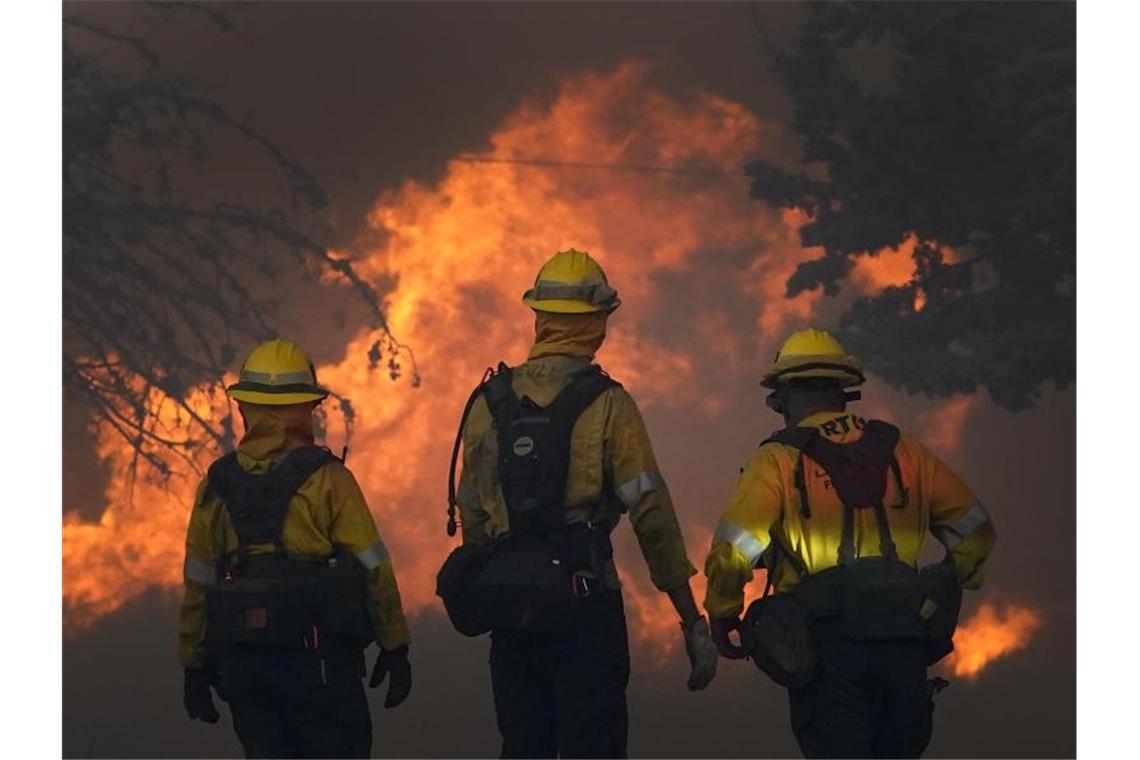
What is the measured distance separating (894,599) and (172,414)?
6.65m

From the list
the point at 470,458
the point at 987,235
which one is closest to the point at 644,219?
the point at 987,235

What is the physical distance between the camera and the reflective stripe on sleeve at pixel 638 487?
7629mm

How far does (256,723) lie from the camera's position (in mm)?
7949

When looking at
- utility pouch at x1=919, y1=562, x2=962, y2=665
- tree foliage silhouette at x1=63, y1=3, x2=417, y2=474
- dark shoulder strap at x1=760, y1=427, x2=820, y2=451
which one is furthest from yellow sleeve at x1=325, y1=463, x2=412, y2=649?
tree foliage silhouette at x1=63, y1=3, x2=417, y2=474

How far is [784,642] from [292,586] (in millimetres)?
1770

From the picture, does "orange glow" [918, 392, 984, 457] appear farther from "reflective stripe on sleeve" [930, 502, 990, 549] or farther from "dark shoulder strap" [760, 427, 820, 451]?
"dark shoulder strap" [760, 427, 820, 451]

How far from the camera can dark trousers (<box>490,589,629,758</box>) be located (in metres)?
7.68

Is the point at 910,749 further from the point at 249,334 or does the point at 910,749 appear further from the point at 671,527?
the point at 249,334

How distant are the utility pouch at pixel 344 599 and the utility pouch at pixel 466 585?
311 mm

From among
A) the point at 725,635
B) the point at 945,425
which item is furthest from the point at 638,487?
the point at 945,425

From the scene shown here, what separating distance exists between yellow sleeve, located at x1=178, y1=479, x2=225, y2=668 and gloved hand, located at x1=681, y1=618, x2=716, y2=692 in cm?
177

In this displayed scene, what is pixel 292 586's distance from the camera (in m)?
7.85

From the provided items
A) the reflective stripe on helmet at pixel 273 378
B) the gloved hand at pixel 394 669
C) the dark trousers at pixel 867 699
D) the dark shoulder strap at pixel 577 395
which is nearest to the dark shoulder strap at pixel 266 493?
the reflective stripe on helmet at pixel 273 378

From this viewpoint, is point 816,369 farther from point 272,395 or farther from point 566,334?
point 272,395
